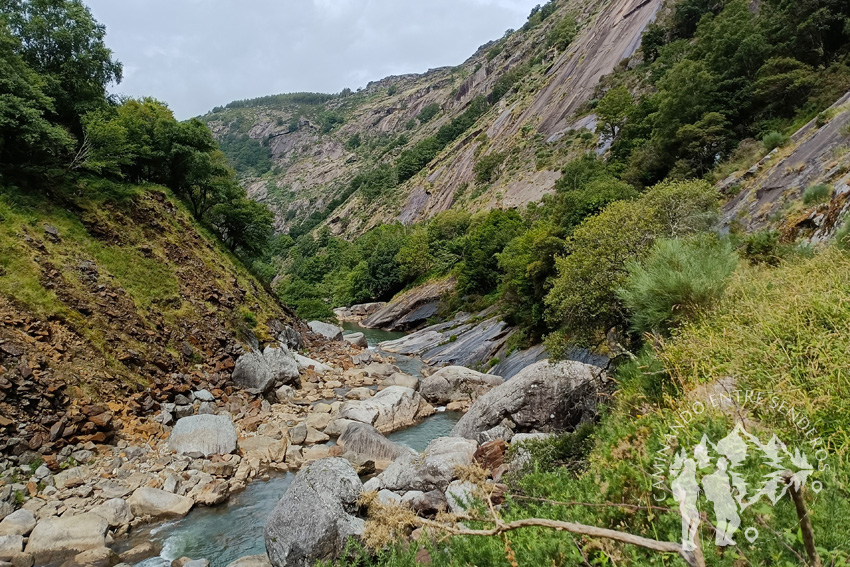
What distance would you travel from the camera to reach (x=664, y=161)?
3297 centimetres

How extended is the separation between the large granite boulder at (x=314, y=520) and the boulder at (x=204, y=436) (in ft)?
20.9

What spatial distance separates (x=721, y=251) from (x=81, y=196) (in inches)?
1042

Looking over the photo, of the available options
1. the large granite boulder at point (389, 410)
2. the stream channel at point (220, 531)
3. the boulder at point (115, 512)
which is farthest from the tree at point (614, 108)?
the boulder at point (115, 512)

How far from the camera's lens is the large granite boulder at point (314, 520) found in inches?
354

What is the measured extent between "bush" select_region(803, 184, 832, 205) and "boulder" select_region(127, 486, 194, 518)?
20.8 m

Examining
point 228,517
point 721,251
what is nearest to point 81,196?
point 228,517

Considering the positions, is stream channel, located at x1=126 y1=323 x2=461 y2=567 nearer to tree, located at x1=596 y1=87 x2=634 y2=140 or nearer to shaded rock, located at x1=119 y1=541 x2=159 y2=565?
shaded rock, located at x1=119 y1=541 x2=159 y2=565

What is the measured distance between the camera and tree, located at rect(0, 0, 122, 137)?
2245 centimetres

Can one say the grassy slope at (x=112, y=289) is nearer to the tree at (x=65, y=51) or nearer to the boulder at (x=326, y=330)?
the tree at (x=65, y=51)

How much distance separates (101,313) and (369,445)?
1182 centimetres

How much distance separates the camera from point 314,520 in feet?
30.5

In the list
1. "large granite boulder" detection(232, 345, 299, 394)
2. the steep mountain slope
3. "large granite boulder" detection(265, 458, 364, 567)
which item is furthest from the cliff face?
"large granite boulder" detection(265, 458, 364, 567)

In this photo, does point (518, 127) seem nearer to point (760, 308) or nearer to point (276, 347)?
point (276, 347)

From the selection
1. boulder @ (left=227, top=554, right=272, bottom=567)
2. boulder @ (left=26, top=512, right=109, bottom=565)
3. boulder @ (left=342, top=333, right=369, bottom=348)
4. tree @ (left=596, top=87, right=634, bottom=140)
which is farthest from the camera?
tree @ (left=596, top=87, right=634, bottom=140)
